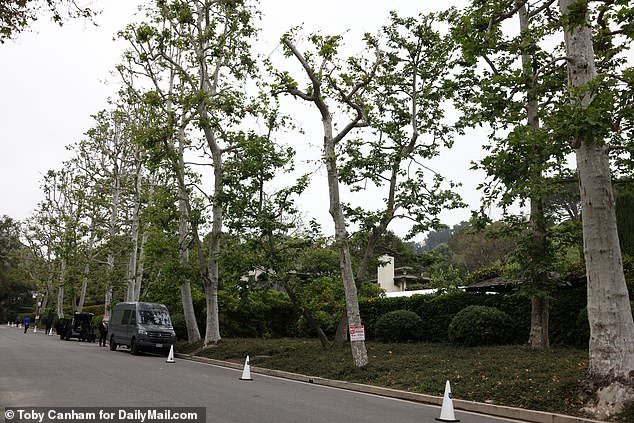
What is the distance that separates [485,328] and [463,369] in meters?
4.88

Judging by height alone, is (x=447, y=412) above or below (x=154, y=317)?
below

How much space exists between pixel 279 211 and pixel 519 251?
27.7 ft

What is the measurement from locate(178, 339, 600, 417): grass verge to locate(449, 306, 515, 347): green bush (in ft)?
2.37

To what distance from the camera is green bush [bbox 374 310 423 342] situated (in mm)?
22312

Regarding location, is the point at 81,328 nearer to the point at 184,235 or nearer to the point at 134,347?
the point at 184,235

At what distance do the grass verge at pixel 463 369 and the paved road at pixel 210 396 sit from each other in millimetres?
1082

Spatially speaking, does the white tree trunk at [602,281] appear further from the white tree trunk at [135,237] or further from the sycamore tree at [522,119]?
the white tree trunk at [135,237]

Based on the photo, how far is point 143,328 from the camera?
24.1 metres

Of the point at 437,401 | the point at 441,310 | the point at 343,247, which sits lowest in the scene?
the point at 437,401

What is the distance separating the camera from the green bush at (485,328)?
18.4 metres

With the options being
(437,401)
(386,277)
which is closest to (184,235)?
(437,401)

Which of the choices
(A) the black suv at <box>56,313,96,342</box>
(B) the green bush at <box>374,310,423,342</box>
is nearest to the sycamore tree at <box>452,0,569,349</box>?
(B) the green bush at <box>374,310,423,342</box>

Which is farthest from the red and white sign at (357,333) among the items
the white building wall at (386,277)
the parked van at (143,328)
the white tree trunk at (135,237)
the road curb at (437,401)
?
the white building wall at (386,277)

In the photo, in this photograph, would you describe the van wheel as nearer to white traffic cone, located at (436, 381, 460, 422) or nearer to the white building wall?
white traffic cone, located at (436, 381, 460, 422)
